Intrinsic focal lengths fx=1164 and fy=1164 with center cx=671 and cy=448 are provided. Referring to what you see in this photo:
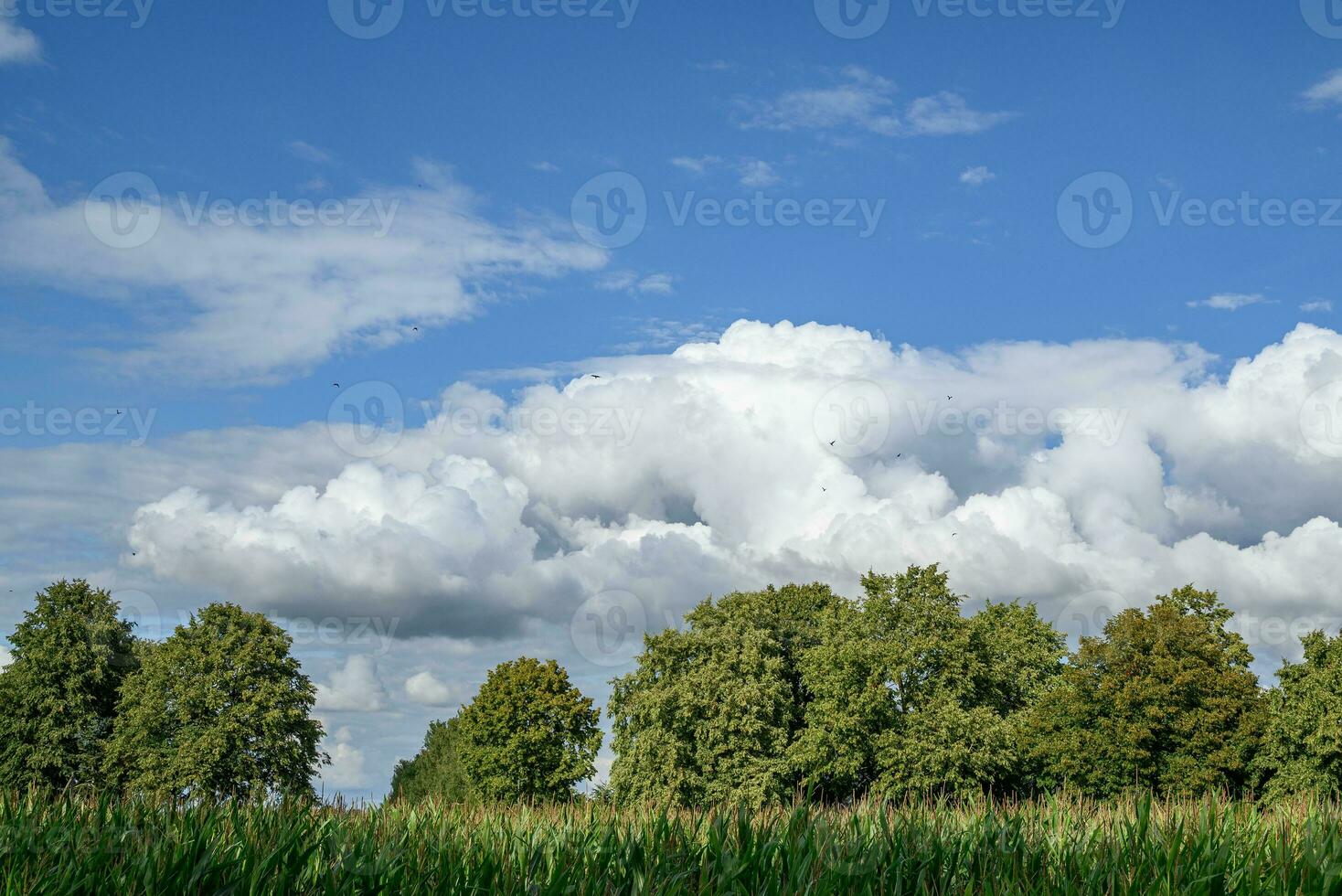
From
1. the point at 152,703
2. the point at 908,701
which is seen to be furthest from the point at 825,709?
the point at 152,703

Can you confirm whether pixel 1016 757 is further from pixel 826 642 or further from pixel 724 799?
pixel 724 799

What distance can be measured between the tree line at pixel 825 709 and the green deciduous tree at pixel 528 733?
1347 cm

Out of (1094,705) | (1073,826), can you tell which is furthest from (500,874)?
(1094,705)

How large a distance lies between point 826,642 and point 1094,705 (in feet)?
49.2

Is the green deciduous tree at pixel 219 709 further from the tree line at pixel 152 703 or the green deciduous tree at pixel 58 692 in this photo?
the green deciduous tree at pixel 58 692

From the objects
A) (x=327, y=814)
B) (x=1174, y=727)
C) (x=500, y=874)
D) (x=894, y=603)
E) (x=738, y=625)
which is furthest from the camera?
(x=738, y=625)

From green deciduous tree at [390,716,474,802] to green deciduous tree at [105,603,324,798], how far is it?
2189 centimetres

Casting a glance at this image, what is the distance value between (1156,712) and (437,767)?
84099 millimetres

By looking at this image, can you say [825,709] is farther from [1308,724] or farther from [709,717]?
[1308,724]

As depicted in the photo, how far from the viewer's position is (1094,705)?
64.1 m

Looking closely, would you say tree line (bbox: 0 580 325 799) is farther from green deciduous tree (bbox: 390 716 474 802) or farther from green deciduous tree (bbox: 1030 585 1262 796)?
green deciduous tree (bbox: 1030 585 1262 796)

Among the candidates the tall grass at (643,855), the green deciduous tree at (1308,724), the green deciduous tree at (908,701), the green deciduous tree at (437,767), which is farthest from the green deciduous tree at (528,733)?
the tall grass at (643,855)

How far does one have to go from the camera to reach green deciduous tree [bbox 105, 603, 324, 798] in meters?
64.2

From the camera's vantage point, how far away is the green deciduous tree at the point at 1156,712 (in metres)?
61.3
